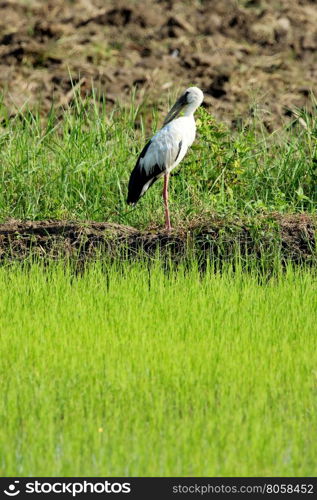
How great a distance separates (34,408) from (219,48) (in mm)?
7917

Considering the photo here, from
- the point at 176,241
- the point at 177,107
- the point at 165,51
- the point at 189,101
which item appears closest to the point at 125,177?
the point at 177,107

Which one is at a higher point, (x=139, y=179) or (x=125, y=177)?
(x=125, y=177)

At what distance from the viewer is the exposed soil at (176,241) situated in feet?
23.1

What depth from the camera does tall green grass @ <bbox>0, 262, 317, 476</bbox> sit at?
12.6 feet

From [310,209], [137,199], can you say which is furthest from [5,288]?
[310,209]

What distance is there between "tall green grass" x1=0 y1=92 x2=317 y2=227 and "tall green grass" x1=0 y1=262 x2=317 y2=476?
4.26 feet

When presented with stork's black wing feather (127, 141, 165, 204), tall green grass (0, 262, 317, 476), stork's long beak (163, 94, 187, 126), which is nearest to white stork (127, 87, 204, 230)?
stork's black wing feather (127, 141, 165, 204)

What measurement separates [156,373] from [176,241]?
2.48 meters

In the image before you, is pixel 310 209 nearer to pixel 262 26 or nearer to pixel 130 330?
pixel 130 330

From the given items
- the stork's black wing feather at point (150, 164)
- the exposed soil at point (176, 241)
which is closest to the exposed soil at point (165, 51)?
the stork's black wing feather at point (150, 164)

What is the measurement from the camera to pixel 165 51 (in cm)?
1154

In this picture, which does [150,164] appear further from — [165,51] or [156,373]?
[165,51]

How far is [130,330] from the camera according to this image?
212 inches

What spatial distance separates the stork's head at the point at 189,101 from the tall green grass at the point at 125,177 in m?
0.15
